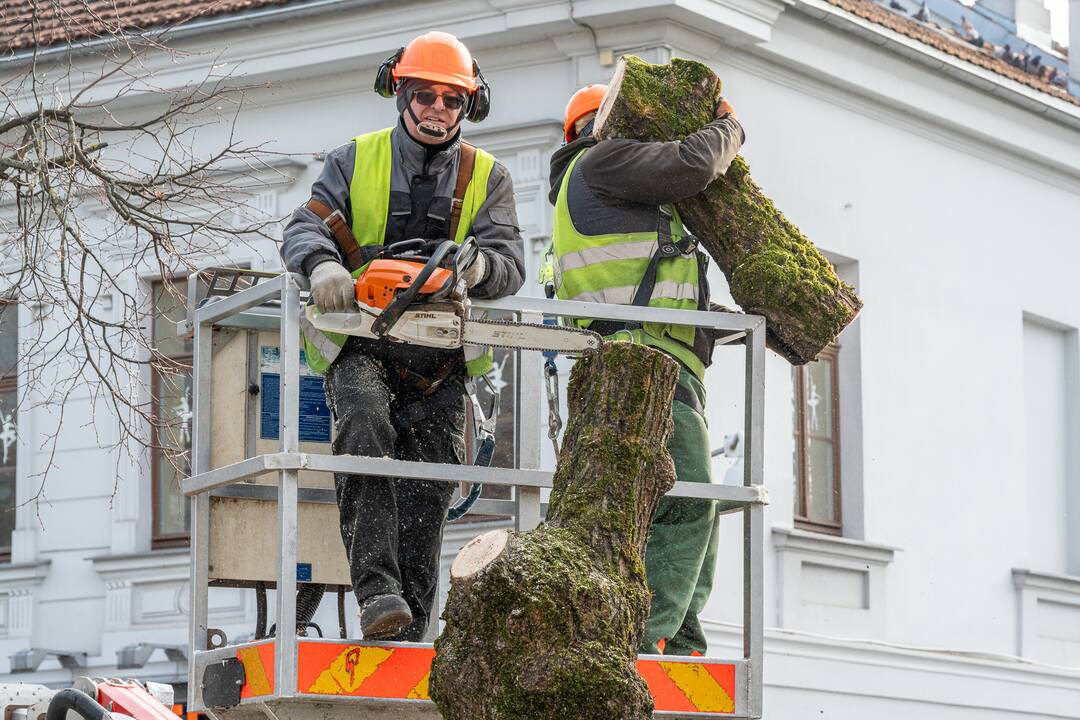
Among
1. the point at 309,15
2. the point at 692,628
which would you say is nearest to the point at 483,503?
the point at 692,628

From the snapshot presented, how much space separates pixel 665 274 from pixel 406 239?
3.09ft

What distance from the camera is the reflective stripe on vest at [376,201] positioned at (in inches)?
269

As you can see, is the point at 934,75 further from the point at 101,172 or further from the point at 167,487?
the point at 101,172

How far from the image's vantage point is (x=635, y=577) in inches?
233

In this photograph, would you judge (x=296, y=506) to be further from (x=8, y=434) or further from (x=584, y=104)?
(x=8, y=434)

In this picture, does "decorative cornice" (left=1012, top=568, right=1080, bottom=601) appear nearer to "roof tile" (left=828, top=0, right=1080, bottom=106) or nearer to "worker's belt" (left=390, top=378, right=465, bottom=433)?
"roof tile" (left=828, top=0, right=1080, bottom=106)

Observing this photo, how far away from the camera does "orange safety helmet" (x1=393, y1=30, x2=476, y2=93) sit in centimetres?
690

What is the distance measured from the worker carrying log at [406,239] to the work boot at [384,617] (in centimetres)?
11


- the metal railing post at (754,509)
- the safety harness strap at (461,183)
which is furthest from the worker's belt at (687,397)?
the safety harness strap at (461,183)

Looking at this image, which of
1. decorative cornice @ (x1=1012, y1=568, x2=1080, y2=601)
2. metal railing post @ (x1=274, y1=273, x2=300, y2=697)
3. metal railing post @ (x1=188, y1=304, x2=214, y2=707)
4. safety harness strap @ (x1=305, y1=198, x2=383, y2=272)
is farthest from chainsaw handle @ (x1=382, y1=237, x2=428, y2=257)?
decorative cornice @ (x1=1012, y1=568, x2=1080, y2=601)

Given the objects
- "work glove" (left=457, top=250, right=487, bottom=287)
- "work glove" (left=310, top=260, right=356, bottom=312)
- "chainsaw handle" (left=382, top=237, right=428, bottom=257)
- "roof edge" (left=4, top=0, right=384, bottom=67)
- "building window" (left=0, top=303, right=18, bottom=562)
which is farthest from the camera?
Answer: "building window" (left=0, top=303, right=18, bottom=562)

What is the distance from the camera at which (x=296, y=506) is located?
20.9ft

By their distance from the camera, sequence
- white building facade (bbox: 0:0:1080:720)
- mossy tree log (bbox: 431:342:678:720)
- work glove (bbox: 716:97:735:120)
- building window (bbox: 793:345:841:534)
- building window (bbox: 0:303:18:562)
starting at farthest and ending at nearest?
1. building window (bbox: 0:303:18:562)
2. building window (bbox: 793:345:841:534)
3. white building facade (bbox: 0:0:1080:720)
4. work glove (bbox: 716:97:735:120)
5. mossy tree log (bbox: 431:342:678:720)

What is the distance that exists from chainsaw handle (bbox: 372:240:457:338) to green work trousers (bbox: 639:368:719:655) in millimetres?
1182
